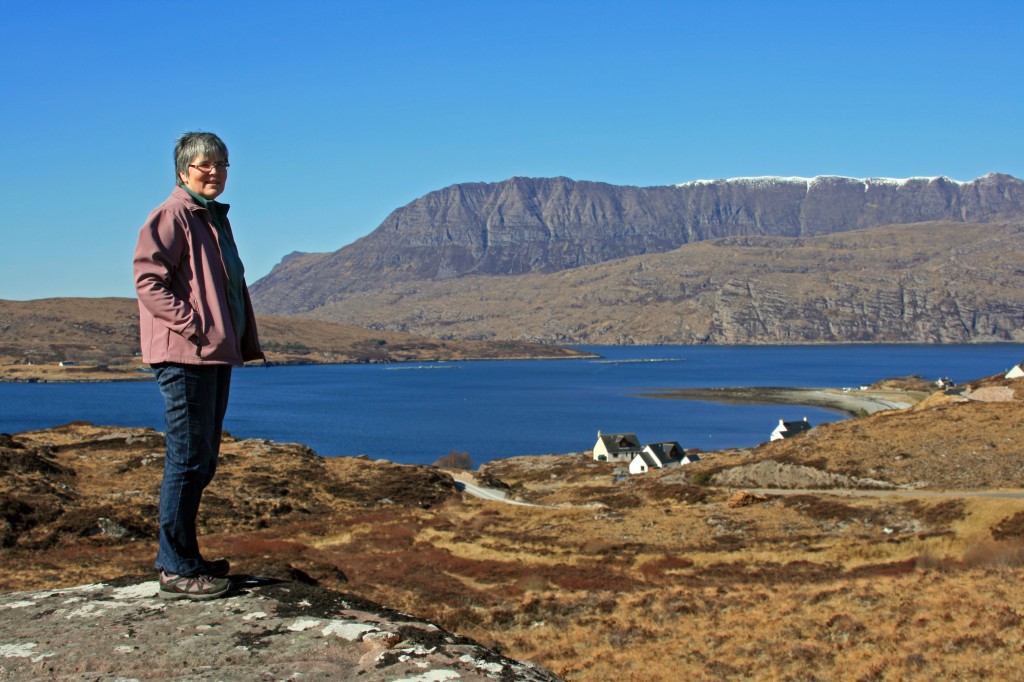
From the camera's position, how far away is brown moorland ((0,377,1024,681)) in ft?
52.7

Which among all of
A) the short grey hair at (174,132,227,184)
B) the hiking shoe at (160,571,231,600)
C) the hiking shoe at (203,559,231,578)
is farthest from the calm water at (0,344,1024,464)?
the short grey hair at (174,132,227,184)

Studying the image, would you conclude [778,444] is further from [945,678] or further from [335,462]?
[945,678]

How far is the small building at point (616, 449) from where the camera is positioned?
8675 cm

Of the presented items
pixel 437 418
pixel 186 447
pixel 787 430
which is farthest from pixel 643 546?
pixel 437 418

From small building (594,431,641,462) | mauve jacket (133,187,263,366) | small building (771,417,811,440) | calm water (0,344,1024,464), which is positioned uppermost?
mauve jacket (133,187,263,366)

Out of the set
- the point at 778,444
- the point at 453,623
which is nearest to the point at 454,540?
the point at 453,623

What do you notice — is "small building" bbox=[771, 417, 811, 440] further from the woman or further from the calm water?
the woman

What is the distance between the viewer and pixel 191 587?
7332mm

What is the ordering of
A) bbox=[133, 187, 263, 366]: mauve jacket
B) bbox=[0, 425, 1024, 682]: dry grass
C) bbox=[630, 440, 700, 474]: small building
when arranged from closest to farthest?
bbox=[133, 187, 263, 366]: mauve jacket < bbox=[0, 425, 1024, 682]: dry grass < bbox=[630, 440, 700, 474]: small building

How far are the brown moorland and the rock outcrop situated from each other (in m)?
6.12

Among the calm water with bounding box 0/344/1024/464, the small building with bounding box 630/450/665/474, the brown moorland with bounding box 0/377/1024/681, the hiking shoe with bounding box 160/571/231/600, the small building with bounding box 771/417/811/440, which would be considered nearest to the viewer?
the hiking shoe with bounding box 160/571/231/600

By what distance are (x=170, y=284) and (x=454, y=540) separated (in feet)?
90.0

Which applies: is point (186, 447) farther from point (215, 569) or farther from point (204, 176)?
point (204, 176)

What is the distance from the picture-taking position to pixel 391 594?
849 inches
